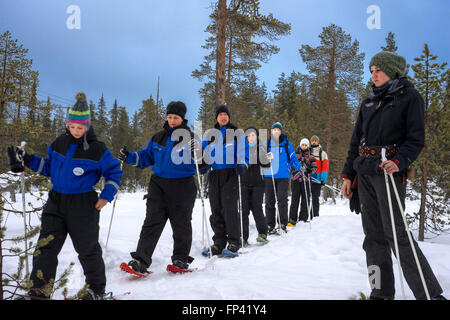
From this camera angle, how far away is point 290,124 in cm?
2480

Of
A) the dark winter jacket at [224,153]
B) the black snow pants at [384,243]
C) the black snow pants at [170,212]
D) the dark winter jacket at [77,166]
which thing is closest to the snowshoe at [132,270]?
the black snow pants at [170,212]

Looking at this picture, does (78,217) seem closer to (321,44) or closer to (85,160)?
(85,160)

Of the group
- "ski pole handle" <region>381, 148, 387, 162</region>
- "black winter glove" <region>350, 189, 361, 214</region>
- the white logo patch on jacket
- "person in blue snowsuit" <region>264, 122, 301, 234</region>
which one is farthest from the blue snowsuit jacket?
the white logo patch on jacket

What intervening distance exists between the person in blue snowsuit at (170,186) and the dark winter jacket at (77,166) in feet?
2.53

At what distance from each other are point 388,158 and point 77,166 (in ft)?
9.76

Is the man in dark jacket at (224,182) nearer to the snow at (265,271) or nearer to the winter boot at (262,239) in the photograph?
the snow at (265,271)

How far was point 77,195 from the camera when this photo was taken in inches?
118

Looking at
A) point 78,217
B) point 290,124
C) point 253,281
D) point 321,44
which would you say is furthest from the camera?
point 290,124

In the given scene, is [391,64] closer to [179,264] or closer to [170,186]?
[170,186]

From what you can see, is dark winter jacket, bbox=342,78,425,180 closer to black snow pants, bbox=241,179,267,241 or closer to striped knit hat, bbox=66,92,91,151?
striped knit hat, bbox=66,92,91,151

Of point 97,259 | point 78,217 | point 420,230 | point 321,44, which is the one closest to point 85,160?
point 78,217

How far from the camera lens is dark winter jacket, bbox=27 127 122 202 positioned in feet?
9.87

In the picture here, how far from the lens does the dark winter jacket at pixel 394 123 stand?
2564 millimetres
